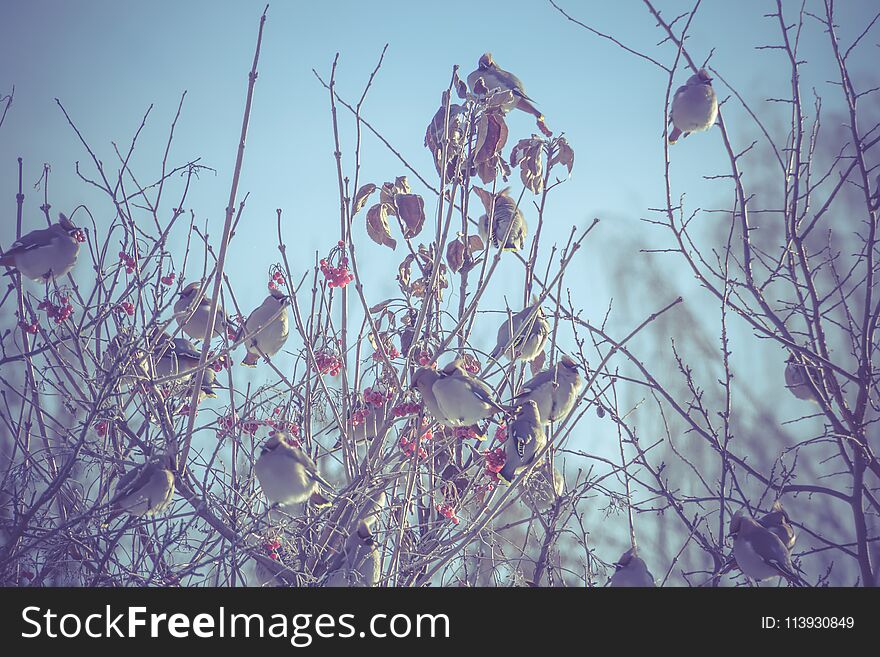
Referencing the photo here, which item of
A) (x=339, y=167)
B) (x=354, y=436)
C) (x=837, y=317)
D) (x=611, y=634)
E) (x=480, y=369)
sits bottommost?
(x=611, y=634)

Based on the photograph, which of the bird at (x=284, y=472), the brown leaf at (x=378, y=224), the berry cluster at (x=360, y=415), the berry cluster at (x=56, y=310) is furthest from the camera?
the brown leaf at (x=378, y=224)

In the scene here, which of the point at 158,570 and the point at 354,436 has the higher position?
the point at 354,436

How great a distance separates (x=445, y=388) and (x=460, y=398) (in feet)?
0.15

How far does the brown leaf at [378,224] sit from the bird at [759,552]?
1.30 m

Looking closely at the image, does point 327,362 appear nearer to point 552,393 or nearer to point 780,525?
point 552,393

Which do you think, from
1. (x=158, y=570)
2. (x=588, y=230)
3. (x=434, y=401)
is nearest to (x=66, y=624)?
(x=158, y=570)

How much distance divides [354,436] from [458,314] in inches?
18.8

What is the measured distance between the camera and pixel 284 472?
1.94 metres

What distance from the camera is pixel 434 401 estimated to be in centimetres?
204

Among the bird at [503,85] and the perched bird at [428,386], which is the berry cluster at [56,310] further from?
the bird at [503,85]

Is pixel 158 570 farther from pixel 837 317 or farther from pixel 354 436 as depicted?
pixel 837 317

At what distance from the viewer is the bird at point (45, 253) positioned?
235cm

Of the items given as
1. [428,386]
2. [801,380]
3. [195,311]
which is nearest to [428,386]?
[428,386]

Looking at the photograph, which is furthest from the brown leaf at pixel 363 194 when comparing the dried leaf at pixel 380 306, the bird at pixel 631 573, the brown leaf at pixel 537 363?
the bird at pixel 631 573
